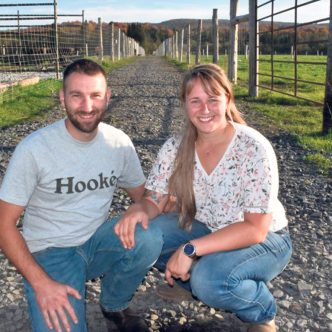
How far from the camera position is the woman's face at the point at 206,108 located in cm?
260

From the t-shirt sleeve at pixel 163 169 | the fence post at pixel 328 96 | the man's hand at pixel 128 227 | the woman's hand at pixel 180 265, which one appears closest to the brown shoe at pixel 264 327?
the woman's hand at pixel 180 265

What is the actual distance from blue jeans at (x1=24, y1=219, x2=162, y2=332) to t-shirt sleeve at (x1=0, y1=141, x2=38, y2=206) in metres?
0.35

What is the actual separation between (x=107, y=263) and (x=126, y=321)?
1.03 ft

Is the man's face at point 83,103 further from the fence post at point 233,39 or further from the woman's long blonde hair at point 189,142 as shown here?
the fence post at point 233,39

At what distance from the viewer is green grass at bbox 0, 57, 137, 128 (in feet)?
29.8

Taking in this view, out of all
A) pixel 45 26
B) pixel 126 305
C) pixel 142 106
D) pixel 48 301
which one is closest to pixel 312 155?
pixel 126 305

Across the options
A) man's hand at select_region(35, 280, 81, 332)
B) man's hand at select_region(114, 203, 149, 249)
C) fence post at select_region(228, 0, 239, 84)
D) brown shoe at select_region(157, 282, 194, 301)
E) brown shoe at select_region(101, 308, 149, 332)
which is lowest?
brown shoe at select_region(101, 308, 149, 332)

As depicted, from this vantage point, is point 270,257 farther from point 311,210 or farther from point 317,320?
point 311,210

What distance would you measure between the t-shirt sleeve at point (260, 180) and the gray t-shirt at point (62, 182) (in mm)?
698

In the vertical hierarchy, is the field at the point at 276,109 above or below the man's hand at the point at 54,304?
above

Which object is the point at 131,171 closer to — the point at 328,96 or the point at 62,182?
the point at 62,182

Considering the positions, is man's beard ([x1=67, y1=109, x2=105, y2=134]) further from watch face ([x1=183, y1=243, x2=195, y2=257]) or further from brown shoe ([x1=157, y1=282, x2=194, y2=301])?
brown shoe ([x1=157, y1=282, x2=194, y2=301])

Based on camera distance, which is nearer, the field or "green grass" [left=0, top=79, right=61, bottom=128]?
the field

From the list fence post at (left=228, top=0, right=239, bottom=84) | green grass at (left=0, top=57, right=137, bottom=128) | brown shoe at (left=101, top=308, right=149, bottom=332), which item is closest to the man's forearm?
brown shoe at (left=101, top=308, right=149, bottom=332)
